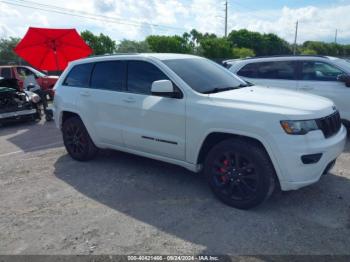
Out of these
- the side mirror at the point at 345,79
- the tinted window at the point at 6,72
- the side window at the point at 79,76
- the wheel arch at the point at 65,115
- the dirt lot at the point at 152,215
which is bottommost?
the dirt lot at the point at 152,215

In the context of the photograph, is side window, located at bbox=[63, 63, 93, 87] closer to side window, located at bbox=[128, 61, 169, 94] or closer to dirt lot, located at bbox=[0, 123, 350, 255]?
side window, located at bbox=[128, 61, 169, 94]

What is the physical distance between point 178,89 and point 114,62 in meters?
1.46

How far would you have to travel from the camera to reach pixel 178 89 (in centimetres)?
418

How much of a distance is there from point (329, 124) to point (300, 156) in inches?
26.0

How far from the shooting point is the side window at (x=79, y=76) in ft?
18.1

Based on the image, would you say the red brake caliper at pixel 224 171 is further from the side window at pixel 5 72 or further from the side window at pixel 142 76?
the side window at pixel 5 72

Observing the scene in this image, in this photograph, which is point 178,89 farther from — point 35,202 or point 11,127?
point 11,127

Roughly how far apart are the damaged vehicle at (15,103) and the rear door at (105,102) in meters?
5.01

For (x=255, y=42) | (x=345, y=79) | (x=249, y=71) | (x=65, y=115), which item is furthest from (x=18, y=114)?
(x=255, y=42)

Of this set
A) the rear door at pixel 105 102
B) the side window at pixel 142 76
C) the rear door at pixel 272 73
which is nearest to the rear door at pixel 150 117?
the side window at pixel 142 76

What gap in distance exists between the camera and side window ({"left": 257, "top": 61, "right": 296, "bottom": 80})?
732 centimetres

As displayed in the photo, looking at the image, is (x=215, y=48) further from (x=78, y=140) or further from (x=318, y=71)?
(x=78, y=140)

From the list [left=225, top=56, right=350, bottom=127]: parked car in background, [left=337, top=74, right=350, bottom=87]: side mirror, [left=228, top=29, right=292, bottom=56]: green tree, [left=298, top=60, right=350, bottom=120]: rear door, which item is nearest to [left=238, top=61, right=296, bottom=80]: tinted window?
[left=225, top=56, right=350, bottom=127]: parked car in background

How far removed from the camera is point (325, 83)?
6879mm
